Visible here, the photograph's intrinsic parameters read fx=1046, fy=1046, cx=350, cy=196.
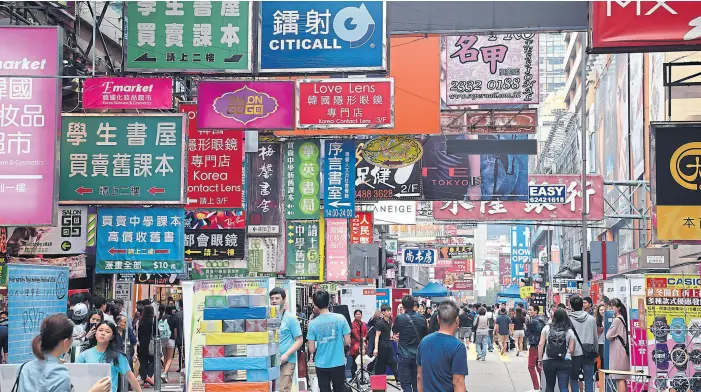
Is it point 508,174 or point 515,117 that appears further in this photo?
point 508,174

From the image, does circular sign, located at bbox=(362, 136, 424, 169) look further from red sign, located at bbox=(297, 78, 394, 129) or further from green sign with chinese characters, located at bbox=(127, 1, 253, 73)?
green sign with chinese characters, located at bbox=(127, 1, 253, 73)

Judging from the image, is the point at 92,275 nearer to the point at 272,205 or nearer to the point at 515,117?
the point at 272,205

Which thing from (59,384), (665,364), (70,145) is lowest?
(665,364)

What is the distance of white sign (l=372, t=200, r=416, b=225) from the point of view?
44.3 m

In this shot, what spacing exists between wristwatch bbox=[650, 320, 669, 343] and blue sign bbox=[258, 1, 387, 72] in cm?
538

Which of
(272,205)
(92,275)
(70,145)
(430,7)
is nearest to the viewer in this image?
(430,7)

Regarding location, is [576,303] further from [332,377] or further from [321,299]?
[321,299]

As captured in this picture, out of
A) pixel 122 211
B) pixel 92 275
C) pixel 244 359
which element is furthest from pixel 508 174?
pixel 244 359

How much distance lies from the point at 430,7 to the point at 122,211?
307 inches

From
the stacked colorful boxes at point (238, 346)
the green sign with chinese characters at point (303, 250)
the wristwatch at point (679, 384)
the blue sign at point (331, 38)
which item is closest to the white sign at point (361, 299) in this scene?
the green sign with chinese characters at point (303, 250)

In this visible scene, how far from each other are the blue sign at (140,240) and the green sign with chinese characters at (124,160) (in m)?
0.71

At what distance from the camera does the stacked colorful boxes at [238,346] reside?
1223 cm

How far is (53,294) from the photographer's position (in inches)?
457

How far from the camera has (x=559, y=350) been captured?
14258 millimetres
